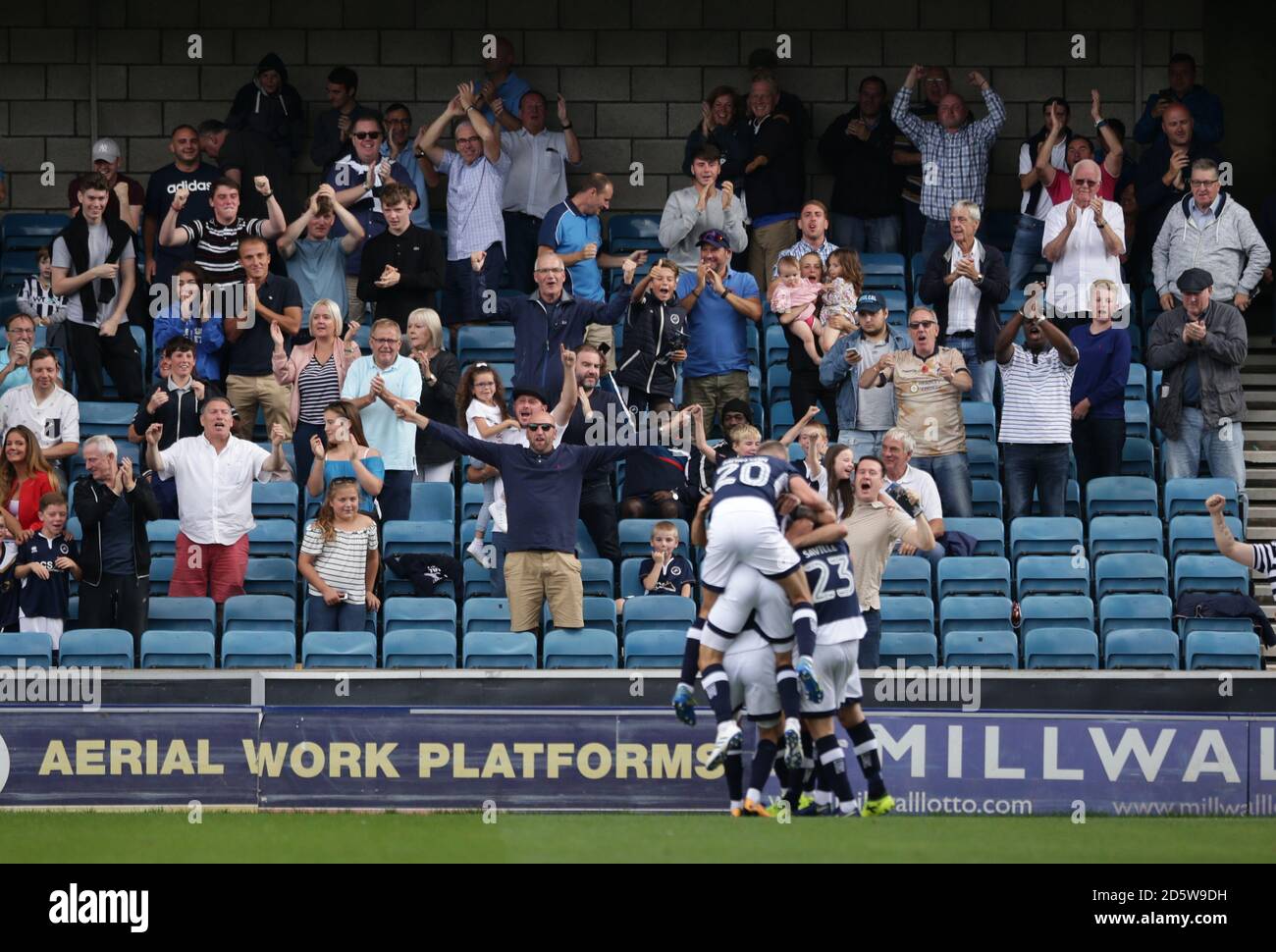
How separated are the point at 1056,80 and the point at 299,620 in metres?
10.2

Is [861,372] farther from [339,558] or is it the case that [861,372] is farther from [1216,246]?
[339,558]

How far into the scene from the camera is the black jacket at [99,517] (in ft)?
51.8

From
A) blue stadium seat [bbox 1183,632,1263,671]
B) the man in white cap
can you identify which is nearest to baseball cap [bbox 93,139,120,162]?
the man in white cap

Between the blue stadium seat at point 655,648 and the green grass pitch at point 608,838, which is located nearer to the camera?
the green grass pitch at point 608,838

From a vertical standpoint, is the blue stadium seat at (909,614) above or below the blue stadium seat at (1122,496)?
below

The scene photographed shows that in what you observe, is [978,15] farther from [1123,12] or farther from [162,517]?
[162,517]

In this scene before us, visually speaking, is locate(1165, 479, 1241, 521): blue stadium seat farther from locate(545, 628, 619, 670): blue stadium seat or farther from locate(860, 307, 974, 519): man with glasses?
locate(545, 628, 619, 670): blue stadium seat

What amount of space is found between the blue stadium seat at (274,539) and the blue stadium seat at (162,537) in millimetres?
637

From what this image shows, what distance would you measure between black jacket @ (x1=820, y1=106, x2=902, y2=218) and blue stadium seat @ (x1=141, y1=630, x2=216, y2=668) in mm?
7802

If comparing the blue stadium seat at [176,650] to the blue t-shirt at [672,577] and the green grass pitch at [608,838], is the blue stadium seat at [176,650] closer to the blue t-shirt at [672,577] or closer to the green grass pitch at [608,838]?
the green grass pitch at [608,838]

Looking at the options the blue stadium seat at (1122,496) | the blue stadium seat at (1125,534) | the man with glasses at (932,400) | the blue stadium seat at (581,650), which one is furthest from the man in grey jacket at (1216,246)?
the blue stadium seat at (581,650)

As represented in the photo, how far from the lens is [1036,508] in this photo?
17.9 m

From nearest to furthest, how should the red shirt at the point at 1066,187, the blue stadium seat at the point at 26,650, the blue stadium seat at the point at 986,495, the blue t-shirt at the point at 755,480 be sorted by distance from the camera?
1. the blue t-shirt at the point at 755,480
2. the blue stadium seat at the point at 26,650
3. the blue stadium seat at the point at 986,495
4. the red shirt at the point at 1066,187

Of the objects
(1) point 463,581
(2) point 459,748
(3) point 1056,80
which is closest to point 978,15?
(3) point 1056,80
